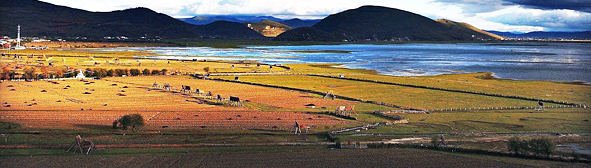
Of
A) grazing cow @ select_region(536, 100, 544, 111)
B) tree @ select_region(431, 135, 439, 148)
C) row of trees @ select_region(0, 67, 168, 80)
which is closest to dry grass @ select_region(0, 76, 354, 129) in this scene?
row of trees @ select_region(0, 67, 168, 80)

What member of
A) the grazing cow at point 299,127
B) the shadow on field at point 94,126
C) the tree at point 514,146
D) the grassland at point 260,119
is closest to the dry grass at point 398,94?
the grassland at point 260,119

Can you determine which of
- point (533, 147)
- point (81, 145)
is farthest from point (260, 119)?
point (533, 147)

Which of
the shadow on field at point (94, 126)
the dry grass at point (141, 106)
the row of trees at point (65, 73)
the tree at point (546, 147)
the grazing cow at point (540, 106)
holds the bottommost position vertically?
the shadow on field at point (94, 126)

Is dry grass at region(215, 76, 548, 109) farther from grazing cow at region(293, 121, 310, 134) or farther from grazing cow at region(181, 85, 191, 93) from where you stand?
grazing cow at region(293, 121, 310, 134)

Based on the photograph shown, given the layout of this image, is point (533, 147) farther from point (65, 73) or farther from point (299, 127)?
point (65, 73)

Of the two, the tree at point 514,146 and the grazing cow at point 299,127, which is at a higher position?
the tree at point 514,146

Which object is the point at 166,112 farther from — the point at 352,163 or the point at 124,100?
the point at 352,163

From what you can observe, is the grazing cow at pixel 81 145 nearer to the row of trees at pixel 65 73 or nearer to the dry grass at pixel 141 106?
the dry grass at pixel 141 106

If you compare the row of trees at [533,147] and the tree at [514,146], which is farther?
the tree at [514,146]

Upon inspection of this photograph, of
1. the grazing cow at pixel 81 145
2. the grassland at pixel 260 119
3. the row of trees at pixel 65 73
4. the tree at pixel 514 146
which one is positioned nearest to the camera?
the grazing cow at pixel 81 145
